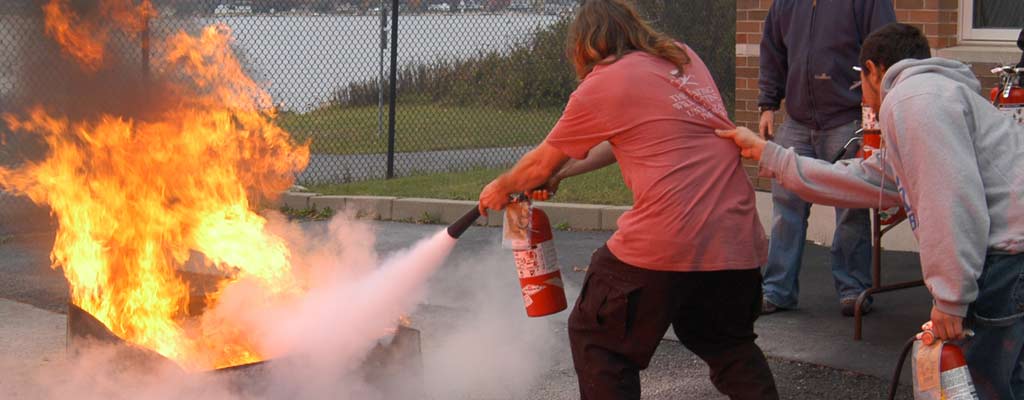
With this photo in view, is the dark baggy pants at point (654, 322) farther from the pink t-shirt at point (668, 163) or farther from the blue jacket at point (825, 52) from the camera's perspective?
the blue jacket at point (825, 52)

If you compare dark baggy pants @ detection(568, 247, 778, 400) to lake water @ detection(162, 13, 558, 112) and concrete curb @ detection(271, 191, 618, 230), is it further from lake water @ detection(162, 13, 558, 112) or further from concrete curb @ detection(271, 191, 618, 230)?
lake water @ detection(162, 13, 558, 112)

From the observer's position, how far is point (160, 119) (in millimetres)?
6023

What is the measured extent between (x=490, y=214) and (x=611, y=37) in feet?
18.3

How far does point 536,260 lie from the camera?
427cm

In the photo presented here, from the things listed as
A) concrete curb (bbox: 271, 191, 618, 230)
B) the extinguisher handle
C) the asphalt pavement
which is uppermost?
the extinguisher handle

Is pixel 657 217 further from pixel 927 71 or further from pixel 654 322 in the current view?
pixel 927 71

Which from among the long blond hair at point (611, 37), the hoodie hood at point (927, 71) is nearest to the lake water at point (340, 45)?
the long blond hair at point (611, 37)

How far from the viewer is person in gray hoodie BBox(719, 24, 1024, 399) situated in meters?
3.22

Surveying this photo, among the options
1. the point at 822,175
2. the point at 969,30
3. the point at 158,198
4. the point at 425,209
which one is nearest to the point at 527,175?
the point at 822,175

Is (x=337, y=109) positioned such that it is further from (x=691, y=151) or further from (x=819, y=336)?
(x=691, y=151)

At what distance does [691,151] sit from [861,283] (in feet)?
9.54

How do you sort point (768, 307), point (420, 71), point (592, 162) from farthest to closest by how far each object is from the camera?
point (420, 71)
point (768, 307)
point (592, 162)

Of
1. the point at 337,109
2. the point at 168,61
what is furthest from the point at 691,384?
the point at 337,109

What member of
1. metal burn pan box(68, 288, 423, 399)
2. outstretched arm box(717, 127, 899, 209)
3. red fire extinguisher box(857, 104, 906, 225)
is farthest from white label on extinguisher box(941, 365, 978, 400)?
metal burn pan box(68, 288, 423, 399)
